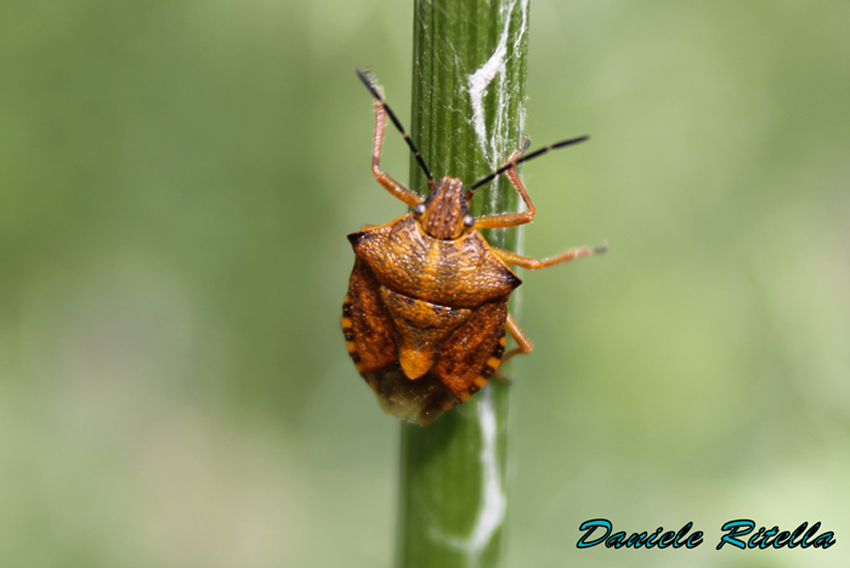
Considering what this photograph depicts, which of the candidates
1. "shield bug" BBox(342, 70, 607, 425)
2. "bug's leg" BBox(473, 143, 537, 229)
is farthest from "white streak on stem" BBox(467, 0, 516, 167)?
"shield bug" BBox(342, 70, 607, 425)

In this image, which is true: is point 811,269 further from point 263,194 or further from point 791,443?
point 263,194

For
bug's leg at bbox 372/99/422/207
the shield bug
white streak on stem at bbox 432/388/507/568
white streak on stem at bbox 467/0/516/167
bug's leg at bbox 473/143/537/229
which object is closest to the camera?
white streak on stem at bbox 467/0/516/167

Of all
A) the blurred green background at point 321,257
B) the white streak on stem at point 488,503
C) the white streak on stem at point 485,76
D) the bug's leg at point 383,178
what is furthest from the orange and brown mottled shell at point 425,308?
the blurred green background at point 321,257

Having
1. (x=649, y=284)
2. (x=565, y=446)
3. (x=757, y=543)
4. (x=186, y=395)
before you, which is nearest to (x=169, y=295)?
(x=186, y=395)

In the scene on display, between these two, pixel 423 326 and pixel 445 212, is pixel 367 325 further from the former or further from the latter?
pixel 445 212

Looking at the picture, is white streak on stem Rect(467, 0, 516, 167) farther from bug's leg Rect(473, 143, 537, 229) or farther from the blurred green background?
the blurred green background

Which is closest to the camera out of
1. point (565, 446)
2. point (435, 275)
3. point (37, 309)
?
point (435, 275)

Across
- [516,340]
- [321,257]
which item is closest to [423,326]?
[516,340]
